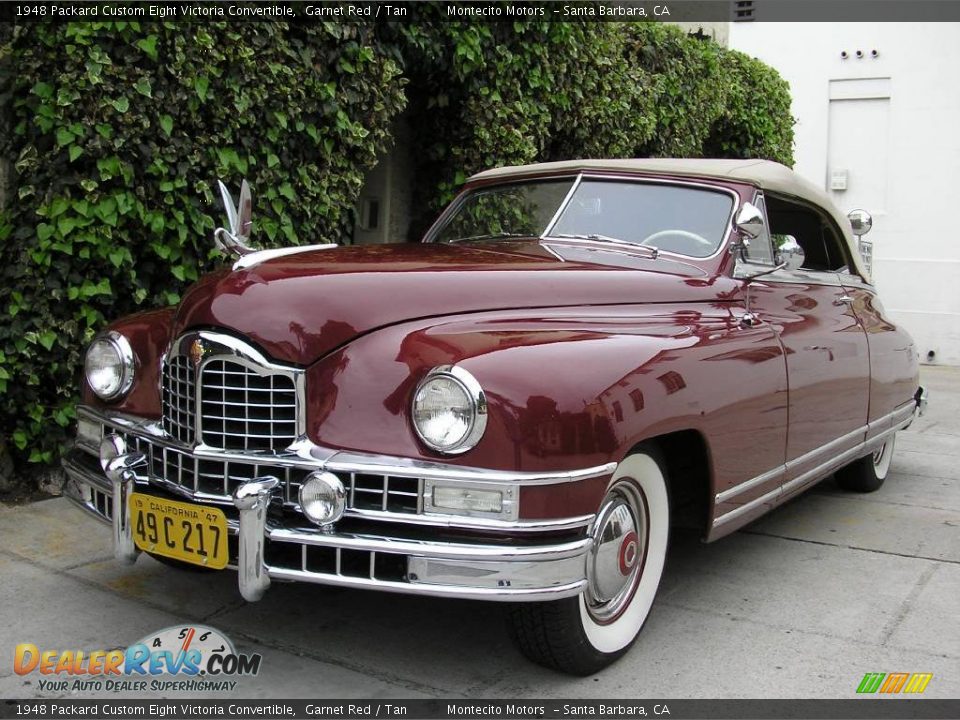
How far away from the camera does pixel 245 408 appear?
271cm

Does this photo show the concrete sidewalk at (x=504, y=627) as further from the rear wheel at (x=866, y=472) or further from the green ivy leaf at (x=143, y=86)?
the green ivy leaf at (x=143, y=86)

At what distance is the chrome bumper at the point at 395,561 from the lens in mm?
2432

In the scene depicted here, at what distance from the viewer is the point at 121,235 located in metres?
4.48

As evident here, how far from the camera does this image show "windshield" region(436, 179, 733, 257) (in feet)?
12.4

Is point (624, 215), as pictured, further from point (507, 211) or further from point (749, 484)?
point (749, 484)

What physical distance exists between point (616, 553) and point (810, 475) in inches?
61.0

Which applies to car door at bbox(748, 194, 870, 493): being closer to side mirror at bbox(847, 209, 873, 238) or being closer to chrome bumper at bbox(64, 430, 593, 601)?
side mirror at bbox(847, 209, 873, 238)

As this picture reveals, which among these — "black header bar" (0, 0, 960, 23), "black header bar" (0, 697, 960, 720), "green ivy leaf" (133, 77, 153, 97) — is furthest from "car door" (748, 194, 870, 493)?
"green ivy leaf" (133, 77, 153, 97)

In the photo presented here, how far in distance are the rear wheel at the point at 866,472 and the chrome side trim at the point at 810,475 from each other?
236 mm

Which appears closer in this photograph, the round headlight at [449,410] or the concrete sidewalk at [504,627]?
the round headlight at [449,410]

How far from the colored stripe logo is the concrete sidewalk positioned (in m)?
0.03

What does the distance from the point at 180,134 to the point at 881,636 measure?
12.1 feet

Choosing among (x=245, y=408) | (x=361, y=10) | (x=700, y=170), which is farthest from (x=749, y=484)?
(x=361, y=10)

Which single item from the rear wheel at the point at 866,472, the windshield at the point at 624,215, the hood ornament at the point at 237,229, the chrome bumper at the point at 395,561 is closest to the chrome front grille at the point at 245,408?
the chrome bumper at the point at 395,561
